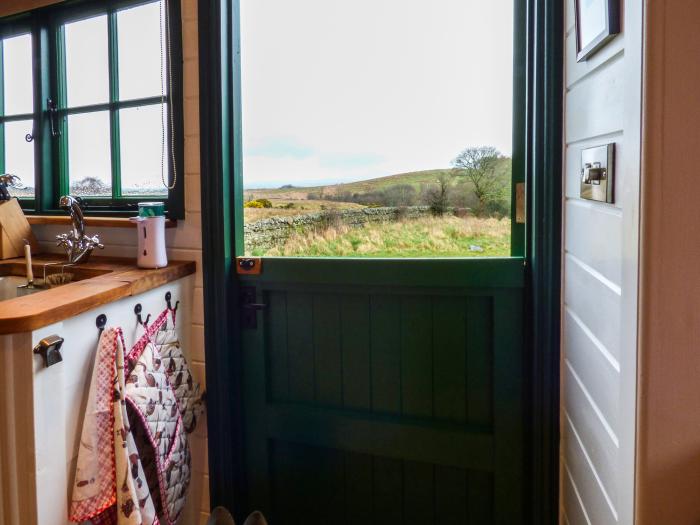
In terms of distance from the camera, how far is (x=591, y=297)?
1.07 meters

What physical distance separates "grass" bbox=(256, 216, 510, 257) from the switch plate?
1.34 feet

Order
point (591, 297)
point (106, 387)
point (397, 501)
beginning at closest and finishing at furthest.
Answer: point (591, 297) → point (106, 387) → point (397, 501)

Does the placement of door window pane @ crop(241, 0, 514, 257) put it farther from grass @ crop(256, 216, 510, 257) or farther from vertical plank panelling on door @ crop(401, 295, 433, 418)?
vertical plank panelling on door @ crop(401, 295, 433, 418)

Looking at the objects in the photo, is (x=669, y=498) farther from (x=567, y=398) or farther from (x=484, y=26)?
(x=484, y=26)

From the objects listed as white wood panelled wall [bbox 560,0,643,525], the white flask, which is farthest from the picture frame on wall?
the white flask

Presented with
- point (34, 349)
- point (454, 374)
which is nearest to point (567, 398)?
point (454, 374)

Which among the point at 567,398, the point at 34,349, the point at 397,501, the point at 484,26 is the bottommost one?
the point at 397,501

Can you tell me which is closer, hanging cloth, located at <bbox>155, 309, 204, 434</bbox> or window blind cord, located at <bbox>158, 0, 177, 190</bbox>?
hanging cloth, located at <bbox>155, 309, 204, 434</bbox>

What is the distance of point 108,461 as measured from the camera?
121 centimetres

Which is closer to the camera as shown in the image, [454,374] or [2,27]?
[454,374]

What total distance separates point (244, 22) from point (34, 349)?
117cm

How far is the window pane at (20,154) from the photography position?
82.3 inches

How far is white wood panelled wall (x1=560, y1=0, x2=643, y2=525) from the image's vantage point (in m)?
0.79

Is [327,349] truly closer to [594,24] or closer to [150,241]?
[150,241]
